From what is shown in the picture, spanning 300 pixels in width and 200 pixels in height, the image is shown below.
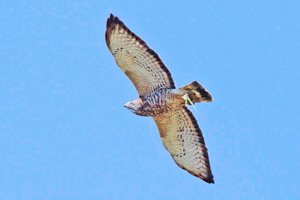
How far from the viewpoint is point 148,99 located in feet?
39.6

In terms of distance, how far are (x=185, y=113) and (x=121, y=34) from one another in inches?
84.2

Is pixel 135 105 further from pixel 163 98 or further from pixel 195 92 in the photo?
pixel 195 92

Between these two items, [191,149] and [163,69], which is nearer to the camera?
[163,69]

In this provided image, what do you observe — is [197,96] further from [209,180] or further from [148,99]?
[209,180]

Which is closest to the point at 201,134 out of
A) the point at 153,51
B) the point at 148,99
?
the point at 148,99

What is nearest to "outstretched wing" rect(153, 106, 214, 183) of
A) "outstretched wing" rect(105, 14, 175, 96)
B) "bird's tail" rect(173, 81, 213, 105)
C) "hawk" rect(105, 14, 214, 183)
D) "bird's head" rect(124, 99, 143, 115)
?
"hawk" rect(105, 14, 214, 183)

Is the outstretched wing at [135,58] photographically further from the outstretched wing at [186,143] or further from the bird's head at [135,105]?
the outstretched wing at [186,143]

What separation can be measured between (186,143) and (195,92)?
1.48 metres

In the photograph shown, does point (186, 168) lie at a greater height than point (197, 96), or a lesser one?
lesser

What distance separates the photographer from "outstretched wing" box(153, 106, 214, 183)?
1246 centimetres

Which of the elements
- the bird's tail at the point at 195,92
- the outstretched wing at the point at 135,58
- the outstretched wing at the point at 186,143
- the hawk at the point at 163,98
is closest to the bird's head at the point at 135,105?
the hawk at the point at 163,98

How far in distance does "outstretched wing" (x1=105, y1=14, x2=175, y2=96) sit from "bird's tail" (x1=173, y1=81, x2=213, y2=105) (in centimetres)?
24

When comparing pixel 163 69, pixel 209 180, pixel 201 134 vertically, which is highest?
pixel 163 69

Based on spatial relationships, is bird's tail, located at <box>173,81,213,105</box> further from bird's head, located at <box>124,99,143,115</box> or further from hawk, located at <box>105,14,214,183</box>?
bird's head, located at <box>124,99,143,115</box>
